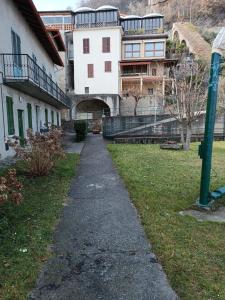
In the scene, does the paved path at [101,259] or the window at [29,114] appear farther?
the window at [29,114]

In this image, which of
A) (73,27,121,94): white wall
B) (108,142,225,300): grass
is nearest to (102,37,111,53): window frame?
(73,27,121,94): white wall

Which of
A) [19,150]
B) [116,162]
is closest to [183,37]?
[116,162]

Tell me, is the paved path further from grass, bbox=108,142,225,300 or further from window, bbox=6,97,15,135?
window, bbox=6,97,15,135

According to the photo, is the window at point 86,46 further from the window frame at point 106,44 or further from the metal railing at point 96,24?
the metal railing at point 96,24

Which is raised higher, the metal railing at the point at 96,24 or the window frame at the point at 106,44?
the metal railing at the point at 96,24

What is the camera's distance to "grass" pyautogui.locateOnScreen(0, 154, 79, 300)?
3.08 meters

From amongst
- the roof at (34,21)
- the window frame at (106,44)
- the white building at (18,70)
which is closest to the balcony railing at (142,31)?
the window frame at (106,44)

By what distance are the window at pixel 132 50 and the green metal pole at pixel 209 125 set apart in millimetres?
33754

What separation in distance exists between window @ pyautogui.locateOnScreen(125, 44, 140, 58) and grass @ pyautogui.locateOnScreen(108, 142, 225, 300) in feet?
102

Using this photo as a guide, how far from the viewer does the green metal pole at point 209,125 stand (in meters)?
5.18

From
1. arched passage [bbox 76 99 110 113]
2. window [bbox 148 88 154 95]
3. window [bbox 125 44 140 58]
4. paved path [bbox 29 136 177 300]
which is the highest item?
window [bbox 125 44 140 58]

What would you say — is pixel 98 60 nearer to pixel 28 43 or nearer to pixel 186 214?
pixel 28 43

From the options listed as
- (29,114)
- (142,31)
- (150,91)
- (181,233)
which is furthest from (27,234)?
(142,31)

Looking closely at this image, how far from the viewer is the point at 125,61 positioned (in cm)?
3619
